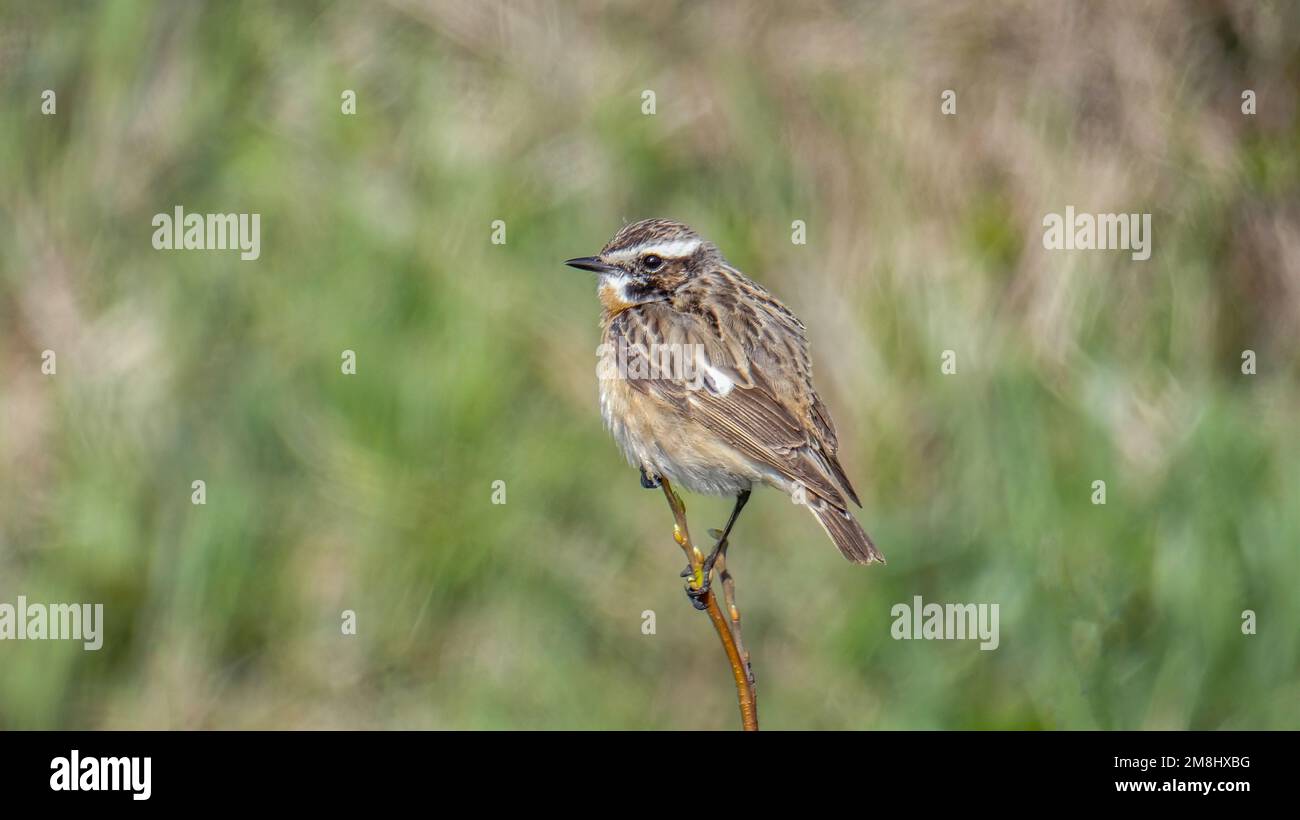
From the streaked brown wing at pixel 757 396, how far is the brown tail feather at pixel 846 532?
47 millimetres

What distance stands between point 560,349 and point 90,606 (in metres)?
2.87

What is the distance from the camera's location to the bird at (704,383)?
261 inches

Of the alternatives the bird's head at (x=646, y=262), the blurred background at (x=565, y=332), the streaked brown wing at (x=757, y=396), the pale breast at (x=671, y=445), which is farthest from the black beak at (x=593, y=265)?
the blurred background at (x=565, y=332)

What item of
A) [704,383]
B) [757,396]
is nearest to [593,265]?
[704,383]

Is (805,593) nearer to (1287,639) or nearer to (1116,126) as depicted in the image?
(1287,639)

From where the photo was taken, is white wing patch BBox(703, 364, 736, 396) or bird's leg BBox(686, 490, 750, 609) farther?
white wing patch BBox(703, 364, 736, 396)

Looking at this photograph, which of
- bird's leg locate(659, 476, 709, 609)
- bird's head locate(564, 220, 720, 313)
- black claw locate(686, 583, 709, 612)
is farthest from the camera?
bird's head locate(564, 220, 720, 313)

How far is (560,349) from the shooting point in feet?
33.8

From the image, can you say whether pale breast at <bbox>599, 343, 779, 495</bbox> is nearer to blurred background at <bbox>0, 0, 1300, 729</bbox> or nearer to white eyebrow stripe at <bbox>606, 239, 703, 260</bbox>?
white eyebrow stripe at <bbox>606, 239, 703, 260</bbox>

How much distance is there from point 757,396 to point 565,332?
12.1ft

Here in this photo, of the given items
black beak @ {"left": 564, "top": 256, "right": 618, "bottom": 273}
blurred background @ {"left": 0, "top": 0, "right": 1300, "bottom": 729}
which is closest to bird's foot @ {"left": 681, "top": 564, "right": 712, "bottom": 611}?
black beak @ {"left": 564, "top": 256, "right": 618, "bottom": 273}

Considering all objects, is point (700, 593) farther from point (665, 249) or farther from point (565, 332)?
point (565, 332)

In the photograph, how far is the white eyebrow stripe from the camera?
675cm

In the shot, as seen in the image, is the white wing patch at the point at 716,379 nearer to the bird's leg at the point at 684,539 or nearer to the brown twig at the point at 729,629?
the bird's leg at the point at 684,539
